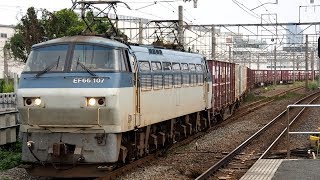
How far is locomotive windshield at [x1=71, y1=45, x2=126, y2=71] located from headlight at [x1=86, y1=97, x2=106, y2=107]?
27.4 inches

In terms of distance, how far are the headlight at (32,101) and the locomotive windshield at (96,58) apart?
0.94m

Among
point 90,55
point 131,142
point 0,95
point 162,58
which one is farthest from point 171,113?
point 0,95

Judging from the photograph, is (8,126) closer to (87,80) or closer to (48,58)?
A: (48,58)

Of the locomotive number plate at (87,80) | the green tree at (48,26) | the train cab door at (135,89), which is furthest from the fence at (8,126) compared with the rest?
the green tree at (48,26)

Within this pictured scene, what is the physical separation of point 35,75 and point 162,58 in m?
4.40

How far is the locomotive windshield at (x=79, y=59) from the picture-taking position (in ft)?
37.7

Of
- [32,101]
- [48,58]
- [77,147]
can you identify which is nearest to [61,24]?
[48,58]

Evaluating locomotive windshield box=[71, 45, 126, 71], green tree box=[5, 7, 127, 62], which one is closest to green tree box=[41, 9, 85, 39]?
green tree box=[5, 7, 127, 62]

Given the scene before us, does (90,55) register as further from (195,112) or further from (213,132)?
(213,132)

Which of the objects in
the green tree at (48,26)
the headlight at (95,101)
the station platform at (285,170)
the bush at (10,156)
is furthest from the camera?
the green tree at (48,26)

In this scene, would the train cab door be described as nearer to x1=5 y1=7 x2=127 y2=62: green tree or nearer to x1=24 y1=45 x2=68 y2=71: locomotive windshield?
x1=24 y1=45 x2=68 y2=71: locomotive windshield

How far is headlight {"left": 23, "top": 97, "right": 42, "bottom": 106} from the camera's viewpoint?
443 inches

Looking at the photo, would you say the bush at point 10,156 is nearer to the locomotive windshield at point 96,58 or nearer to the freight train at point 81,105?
the freight train at point 81,105

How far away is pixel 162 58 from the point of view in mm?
14969
